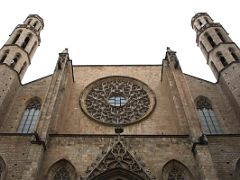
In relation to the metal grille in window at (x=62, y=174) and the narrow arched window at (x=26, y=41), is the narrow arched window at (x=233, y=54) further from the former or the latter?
the narrow arched window at (x=26, y=41)

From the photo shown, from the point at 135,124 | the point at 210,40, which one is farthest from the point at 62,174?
the point at 210,40

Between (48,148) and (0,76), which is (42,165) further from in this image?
(0,76)

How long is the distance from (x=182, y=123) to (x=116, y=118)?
4.12 meters

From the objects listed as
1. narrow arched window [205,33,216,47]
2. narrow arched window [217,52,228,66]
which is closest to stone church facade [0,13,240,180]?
narrow arched window [217,52,228,66]

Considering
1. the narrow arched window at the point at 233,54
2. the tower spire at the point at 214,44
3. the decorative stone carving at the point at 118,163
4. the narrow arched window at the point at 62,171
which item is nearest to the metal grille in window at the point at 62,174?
the narrow arched window at the point at 62,171

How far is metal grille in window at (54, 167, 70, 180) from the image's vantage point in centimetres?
1284

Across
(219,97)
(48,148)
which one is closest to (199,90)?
(219,97)

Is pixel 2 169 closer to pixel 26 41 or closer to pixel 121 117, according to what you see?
pixel 121 117

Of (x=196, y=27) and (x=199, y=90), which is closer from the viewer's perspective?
A: (x=199, y=90)

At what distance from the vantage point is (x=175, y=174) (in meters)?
12.9

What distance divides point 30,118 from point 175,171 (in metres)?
9.06

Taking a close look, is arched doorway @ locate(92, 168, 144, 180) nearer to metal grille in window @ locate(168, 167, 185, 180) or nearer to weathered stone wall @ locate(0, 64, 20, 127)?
metal grille in window @ locate(168, 167, 185, 180)

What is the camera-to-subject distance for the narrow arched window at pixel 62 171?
1277 cm

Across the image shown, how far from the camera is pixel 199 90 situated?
1947 cm
